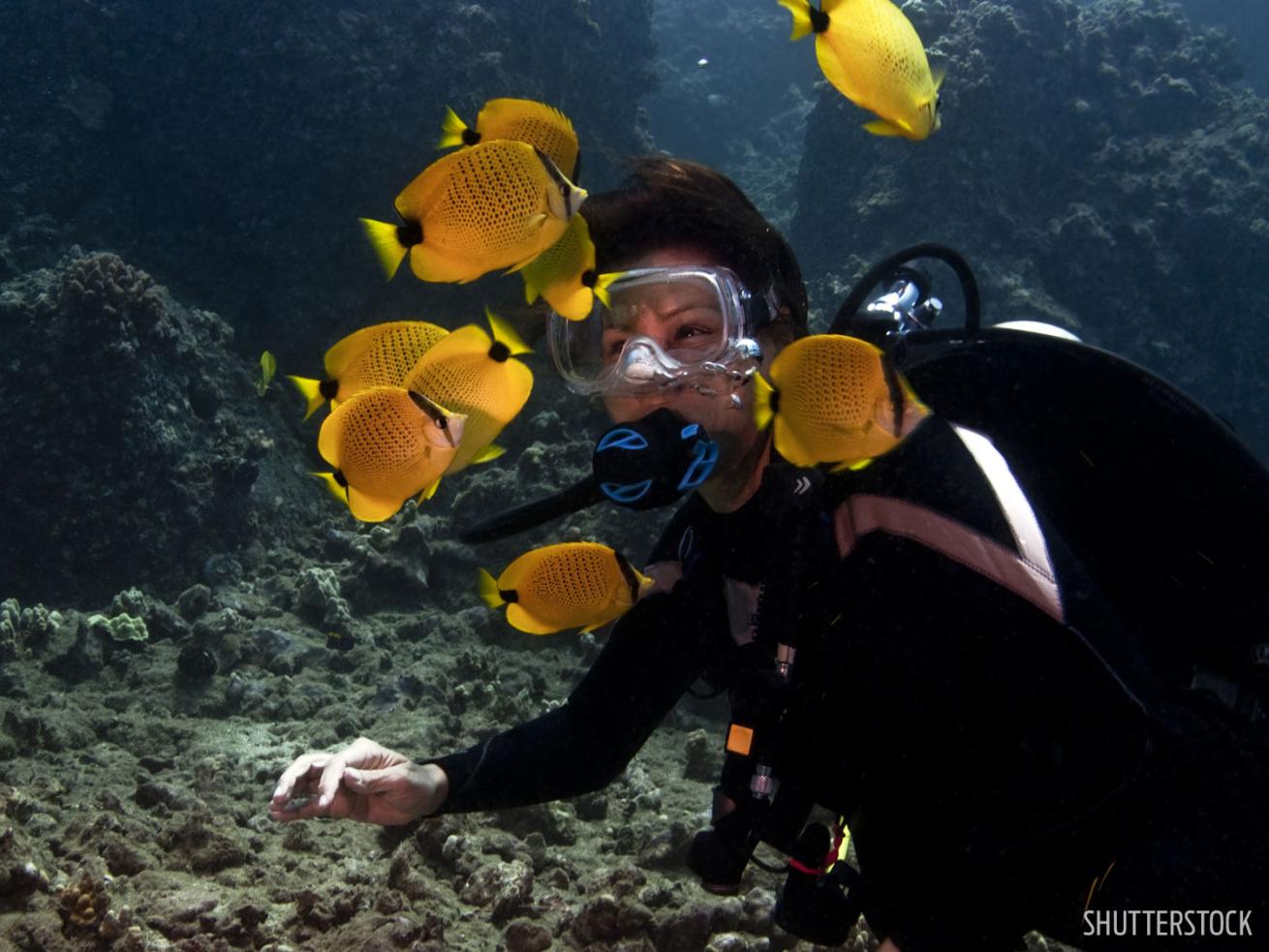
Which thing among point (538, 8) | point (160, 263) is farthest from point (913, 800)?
point (538, 8)

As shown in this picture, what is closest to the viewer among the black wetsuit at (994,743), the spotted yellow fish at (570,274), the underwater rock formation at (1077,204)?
the black wetsuit at (994,743)

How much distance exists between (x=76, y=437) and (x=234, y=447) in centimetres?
152

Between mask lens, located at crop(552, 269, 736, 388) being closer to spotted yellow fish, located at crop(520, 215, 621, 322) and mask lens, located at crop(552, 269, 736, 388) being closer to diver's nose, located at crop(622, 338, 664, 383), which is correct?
diver's nose, located at crop(622, 338, 664, 383)

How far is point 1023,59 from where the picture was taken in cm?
1466

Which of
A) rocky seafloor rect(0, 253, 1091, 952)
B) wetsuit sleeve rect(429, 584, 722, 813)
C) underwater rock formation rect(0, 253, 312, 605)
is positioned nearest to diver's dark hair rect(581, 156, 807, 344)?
wetsuit sleeve rect(429, 584, 722, 813)

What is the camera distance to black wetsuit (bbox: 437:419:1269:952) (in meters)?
1.53

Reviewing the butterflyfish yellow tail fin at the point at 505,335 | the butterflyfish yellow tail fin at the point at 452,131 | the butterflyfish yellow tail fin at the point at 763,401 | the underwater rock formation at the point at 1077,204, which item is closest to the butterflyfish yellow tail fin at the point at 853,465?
the butterflyfish yellow tail fin at the point at 763,401

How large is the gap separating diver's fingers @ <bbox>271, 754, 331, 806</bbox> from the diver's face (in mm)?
1445

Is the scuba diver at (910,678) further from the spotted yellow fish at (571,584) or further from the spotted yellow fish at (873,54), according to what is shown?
→ the spotted yellow fish at (873,54)

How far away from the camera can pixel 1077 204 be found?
562 inches

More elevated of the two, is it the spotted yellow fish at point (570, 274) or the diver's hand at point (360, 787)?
the spotted yellow fish at point (570, 274)

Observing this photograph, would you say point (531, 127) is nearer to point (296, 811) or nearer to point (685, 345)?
point (685, 345)

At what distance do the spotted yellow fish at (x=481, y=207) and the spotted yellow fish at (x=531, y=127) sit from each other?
1.12ft

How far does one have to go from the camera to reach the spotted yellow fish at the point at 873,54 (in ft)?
7.98
